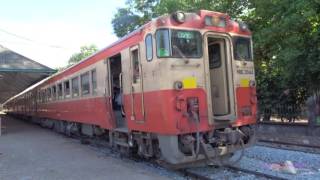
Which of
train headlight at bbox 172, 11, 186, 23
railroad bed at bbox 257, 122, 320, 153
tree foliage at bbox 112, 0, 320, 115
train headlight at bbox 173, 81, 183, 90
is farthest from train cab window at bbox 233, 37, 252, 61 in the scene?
tree foliage at bbox 112, 0, 320, 115

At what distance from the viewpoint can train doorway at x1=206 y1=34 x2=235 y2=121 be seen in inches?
339

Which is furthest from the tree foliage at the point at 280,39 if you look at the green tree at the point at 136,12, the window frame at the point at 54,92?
the window frame at the point at 54,92

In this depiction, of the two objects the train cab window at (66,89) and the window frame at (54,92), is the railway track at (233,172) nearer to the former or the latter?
the train cab window at (66,89)

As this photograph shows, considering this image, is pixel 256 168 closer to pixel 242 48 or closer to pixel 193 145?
pixel 193 145

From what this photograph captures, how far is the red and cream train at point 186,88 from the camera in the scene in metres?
7.69

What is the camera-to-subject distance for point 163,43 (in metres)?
7.81

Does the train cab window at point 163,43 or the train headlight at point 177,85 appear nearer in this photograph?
the train headlight at point 177,85

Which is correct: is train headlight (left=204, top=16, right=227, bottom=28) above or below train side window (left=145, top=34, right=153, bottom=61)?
above

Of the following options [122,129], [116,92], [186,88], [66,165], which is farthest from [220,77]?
[66,165]

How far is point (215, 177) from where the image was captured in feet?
26.1

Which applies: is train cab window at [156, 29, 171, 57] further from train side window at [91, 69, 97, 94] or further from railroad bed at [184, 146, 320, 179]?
train side window at [91, 69, 97, 94]

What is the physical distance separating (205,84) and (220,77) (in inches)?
34.5

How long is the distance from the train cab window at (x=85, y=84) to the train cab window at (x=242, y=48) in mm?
5654

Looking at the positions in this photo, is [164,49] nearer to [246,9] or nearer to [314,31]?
[314,31]
